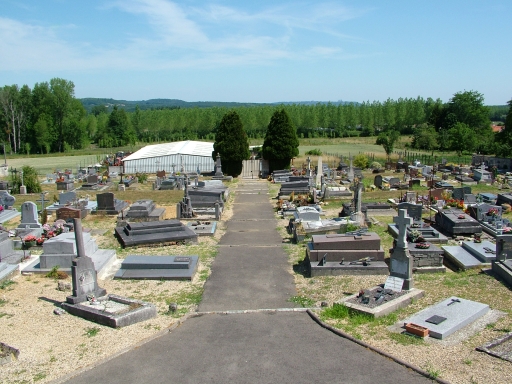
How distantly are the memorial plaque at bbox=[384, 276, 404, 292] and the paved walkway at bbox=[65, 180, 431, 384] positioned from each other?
2098mm

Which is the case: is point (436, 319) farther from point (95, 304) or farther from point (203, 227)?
point (203, 227)

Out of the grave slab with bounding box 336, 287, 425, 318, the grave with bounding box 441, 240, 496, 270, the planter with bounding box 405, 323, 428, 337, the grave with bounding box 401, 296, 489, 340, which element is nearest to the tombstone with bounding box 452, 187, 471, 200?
the grave with bounding box 441, 240, 496, 270

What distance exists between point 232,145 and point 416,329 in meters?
27.4

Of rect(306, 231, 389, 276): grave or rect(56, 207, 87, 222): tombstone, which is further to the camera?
rect(56, 207, 87, 222): tombstone

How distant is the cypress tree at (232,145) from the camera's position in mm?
34688

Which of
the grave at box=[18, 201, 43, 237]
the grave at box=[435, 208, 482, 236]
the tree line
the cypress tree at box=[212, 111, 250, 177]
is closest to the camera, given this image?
the grave at box=[435, 208, 482, 236]

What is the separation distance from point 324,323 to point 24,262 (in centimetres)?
892

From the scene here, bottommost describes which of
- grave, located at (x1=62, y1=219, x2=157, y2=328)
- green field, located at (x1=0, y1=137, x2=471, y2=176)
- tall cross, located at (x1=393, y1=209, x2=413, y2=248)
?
green field, located at (x1=0, y1=137, x2=471, y2=176)

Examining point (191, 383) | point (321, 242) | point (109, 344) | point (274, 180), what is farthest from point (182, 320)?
point (274, 180)

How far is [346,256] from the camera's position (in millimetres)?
12734

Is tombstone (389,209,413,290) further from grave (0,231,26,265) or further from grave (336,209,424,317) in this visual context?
grave (0,231,26,265)

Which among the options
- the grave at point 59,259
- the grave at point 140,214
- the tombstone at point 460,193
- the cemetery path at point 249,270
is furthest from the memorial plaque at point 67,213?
the tombstone at point 460,193

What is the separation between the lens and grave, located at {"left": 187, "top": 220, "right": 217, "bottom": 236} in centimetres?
1730

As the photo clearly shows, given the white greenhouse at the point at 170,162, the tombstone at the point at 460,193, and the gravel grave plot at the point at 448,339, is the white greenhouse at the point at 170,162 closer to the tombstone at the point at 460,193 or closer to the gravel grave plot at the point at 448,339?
the tombstone at the point at 460,193
